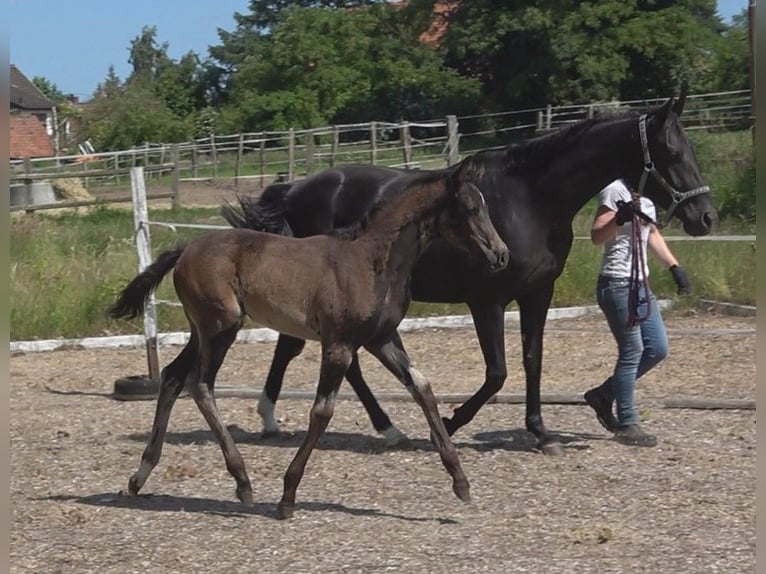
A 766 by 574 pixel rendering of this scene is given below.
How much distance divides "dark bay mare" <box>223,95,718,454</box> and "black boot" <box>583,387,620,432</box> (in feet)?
1.16

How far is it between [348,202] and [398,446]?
62.8 inches

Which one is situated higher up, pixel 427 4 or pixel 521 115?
pixel 427 4

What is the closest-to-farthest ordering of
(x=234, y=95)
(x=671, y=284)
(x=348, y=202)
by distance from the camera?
(x=348, y=202) → (x=671, y=284) → (x=234, y=95)

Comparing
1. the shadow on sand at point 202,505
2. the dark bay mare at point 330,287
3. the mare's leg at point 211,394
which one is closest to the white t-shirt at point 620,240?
the dark bay mare at point 330,287

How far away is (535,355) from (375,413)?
1.04 m

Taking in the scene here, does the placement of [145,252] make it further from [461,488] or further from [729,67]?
[729,67]

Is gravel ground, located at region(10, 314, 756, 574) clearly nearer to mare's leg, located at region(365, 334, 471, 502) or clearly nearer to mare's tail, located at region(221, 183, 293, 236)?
mare's leg, located at region(365, 334, 471, 502)

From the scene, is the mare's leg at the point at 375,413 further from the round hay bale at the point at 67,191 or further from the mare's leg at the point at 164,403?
the round hay bale at the point at 67,191

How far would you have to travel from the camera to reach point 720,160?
21844 mm

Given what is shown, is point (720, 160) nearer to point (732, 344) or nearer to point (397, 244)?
point (732, 344)

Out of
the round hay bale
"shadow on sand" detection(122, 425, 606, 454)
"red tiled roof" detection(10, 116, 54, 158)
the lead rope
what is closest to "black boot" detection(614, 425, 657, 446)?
"shadow on sand" detection(122, 425, 606, 454)

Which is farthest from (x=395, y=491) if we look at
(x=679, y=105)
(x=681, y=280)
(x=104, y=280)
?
(x=104, y=280)

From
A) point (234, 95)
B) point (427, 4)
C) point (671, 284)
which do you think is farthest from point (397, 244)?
point (234, 95)

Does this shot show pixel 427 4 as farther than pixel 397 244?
Yes
